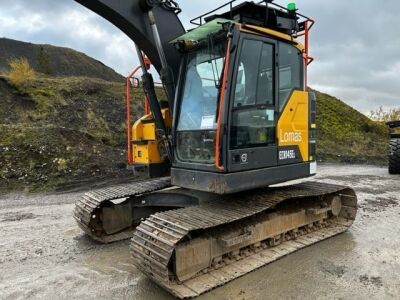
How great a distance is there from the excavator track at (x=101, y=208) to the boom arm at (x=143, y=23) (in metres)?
1.74

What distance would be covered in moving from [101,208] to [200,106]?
6.95 feet

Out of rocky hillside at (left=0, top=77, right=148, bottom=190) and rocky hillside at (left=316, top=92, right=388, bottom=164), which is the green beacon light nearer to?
rocky hillside at (left=0, top=77, right=148, bottom=190)

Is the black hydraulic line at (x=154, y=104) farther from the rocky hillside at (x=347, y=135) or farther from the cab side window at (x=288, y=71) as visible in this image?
the rocky hillside at (x=347, y=135)

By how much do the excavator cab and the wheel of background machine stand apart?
7.84 m

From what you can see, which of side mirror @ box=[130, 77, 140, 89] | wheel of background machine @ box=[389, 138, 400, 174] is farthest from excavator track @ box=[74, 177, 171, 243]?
wheel of background machine @ box=[389, 138, 400, 174]

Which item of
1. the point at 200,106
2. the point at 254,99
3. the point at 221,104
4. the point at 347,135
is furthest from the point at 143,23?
the point at 347,135

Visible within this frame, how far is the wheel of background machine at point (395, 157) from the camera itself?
11492mm

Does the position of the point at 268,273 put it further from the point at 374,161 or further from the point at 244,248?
the point at 374,161

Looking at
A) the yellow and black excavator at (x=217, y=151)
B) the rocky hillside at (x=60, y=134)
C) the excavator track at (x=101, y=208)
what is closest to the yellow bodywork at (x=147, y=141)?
the yellow and black excavator at (x=217, y=151)

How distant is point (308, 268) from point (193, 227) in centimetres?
164

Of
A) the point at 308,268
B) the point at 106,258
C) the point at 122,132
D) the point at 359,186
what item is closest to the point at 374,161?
Answer: the point at 359,186

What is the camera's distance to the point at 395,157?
1153 centimetres

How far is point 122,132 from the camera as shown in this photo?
50.2 feet

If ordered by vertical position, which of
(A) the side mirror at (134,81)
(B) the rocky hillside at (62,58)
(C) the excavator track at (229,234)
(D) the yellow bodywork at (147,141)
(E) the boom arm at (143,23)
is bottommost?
(C) the excavator track at (229,234)
